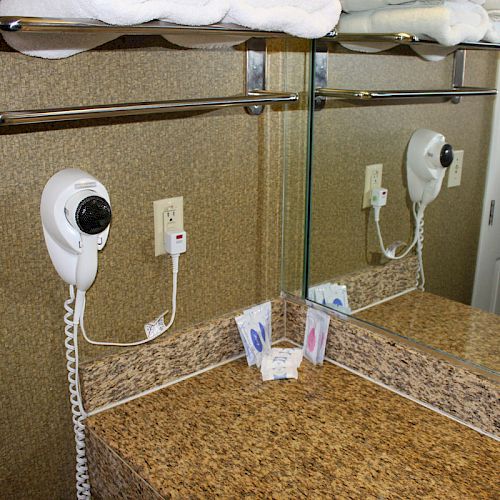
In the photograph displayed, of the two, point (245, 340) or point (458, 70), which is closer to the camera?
point (458, 70)

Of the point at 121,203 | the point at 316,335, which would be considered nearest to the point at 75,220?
the point at 121,203

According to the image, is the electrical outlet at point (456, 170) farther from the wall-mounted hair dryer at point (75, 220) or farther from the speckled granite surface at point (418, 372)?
the wall-mounted hair dryer at point (75, 220)

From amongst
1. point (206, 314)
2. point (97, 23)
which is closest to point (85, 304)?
point (206, 314)

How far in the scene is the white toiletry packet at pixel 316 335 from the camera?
1.35 metres

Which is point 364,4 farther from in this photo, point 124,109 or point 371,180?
point 124,109

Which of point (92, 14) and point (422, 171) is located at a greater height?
point (92, 14)

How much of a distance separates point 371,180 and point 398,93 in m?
0.19

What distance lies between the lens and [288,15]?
979 mm

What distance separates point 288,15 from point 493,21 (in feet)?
1.15

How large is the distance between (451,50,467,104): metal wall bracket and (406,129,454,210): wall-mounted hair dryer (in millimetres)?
87

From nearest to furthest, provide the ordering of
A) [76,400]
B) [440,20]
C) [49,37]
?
[49,37], [440,20], [76,400]

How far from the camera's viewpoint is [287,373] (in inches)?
51.6

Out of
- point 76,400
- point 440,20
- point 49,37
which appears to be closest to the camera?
point 49,37

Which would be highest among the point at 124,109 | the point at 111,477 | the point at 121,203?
the point at 124,109
